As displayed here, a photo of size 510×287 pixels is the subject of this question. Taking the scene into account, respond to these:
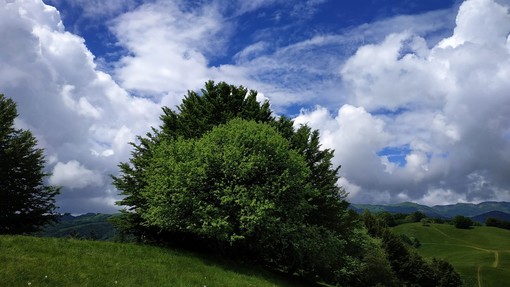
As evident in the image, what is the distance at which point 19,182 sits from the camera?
43562 mm

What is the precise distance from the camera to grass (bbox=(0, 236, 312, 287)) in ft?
54.7

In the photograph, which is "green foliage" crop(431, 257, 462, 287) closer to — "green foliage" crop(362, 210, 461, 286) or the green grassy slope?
"green foliage" crop(362, 210, 461, 286)

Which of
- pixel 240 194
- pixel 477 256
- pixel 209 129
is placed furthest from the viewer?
pixel 477 256

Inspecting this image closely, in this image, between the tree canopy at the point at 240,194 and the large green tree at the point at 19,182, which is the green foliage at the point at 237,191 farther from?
the large green tree at the point at 19,182

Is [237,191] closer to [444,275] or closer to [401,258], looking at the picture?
[401,258]

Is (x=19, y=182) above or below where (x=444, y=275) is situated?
above

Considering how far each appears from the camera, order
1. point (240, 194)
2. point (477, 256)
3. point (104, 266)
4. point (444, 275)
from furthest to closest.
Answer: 1. point (477, 256)
2. point (444, 275)
3. point (240, 194)
4. point (104, 266)

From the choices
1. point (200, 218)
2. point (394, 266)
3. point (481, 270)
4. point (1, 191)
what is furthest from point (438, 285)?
point (1, 191)

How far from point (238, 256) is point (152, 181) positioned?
10.8m

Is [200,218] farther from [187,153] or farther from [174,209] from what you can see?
[187,153]

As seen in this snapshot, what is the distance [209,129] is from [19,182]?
78.0ft

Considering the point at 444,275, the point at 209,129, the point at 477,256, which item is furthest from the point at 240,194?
the point at 477,256

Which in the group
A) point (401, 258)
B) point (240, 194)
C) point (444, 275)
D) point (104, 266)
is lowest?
point (444, 275)

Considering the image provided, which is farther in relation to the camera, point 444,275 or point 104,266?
point 444,275
